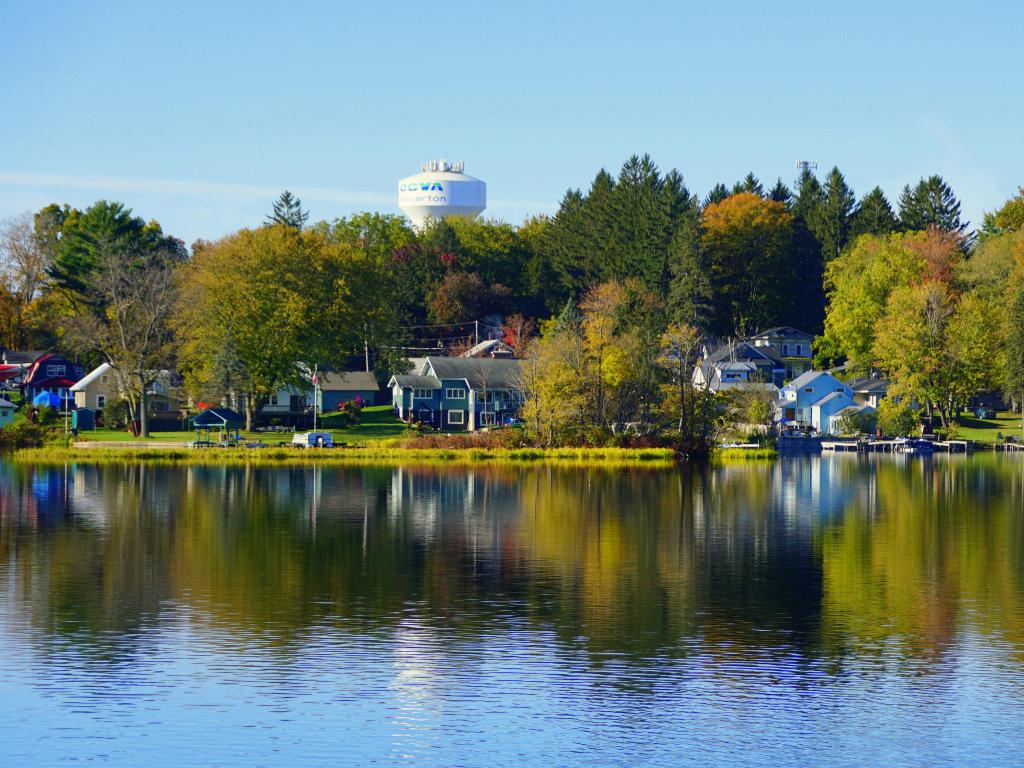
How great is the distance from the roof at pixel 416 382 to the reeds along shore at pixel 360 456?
105 feet

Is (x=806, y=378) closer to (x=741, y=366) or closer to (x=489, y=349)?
(x=741, y=366)

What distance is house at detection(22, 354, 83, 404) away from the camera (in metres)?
131

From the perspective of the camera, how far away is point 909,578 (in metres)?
39.9

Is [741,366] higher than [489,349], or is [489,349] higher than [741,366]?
[489,349]

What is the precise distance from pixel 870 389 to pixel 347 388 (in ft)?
171

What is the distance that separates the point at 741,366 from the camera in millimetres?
135500

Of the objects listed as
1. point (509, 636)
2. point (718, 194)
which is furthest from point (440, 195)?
Result: point (509, 636)

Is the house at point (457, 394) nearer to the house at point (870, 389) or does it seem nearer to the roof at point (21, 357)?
the house at point (870, 389)

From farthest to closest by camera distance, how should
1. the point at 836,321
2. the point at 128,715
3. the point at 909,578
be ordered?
the point at 836,321 → the point at 909,578 → the point at 128,715

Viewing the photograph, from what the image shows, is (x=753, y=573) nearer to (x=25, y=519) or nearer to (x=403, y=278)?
(x=25, y=519)

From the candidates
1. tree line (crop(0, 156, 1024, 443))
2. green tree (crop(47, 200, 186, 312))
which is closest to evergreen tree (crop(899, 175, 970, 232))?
tree line (crop(0, 156, 1024, 443))

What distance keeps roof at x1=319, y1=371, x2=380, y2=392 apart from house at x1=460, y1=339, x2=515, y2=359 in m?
12.9

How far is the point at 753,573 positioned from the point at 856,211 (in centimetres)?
12292

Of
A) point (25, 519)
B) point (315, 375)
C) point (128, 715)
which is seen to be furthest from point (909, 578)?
point (315, 375)
